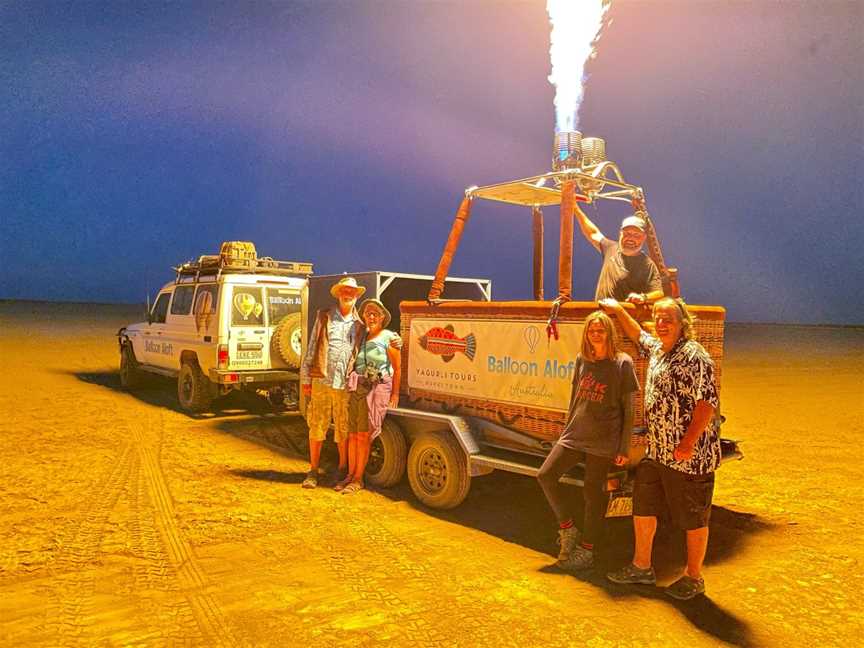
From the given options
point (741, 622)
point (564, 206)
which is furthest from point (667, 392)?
point (564, 206)

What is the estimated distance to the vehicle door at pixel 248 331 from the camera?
992 centimetres

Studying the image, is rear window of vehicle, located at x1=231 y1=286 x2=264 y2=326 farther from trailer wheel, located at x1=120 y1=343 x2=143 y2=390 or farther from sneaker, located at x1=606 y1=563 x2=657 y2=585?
sneaker, located at x1=606 y1=563 x2=657 y2=585

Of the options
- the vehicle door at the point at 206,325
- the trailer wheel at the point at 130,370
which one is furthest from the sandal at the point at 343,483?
the trailer wheel at the point at 130,370

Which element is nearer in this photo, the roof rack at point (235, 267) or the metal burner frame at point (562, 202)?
the metal burner frame at point (562, 202)

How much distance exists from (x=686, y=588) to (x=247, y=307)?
7.90 meters

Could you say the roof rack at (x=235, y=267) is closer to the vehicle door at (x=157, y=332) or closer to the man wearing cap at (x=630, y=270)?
the vehicle door at (x=157, y=332)

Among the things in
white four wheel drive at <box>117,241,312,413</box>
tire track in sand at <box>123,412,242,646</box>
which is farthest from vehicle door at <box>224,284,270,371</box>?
tire track in sand at <box>123,412,242,646</box>

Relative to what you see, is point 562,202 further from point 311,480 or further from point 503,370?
point 311,480

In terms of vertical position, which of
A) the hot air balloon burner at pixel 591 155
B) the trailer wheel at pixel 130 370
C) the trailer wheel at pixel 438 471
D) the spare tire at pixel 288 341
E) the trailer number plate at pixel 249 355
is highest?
the hot air balloon burner at pixel 591 155

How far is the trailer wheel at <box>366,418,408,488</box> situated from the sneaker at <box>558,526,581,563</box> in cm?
217

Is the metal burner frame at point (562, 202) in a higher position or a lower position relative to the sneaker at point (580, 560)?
higher

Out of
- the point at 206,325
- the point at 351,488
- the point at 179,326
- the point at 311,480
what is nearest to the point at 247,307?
the point at 206,325

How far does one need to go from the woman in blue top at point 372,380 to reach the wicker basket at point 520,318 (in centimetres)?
30

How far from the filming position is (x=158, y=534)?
518 centimetres
